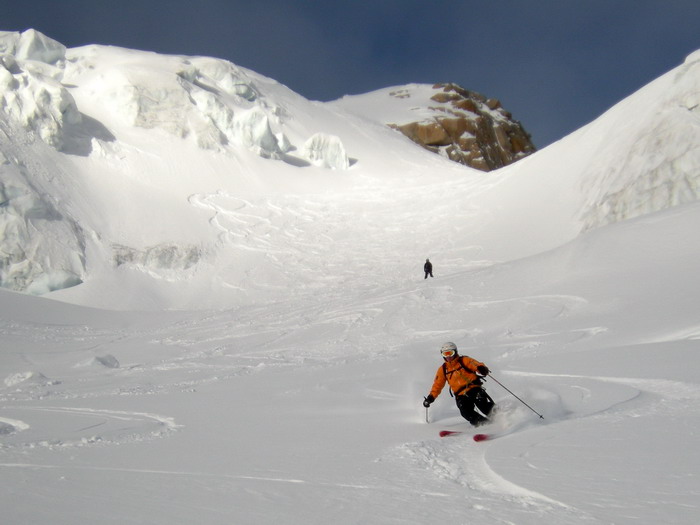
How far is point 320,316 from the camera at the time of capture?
17.3 meters

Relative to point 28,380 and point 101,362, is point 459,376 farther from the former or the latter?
point 101,362

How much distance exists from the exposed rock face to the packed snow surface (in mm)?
42762

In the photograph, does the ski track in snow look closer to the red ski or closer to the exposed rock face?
the red ski

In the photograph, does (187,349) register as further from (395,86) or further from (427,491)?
(395,86)

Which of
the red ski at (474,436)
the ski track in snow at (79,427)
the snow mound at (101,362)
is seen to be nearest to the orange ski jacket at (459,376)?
the red ski at (474,436)

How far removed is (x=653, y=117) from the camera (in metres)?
26.1

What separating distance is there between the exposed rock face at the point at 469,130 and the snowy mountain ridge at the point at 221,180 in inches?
1441

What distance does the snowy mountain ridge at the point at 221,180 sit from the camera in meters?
26.6

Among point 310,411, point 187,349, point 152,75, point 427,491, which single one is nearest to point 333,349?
point 187,349

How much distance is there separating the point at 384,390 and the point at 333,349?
4.95 meters

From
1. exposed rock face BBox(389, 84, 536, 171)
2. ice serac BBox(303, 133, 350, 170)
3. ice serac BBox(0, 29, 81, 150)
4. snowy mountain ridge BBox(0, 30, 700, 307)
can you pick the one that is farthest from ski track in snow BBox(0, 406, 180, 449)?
exposed rock face BBox(389, 84, 536, 171)

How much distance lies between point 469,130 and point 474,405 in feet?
299

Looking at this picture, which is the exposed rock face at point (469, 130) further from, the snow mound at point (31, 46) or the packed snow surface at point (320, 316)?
the snow mound at point (31, 46)

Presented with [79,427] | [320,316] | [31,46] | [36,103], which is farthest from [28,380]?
[31,46]
